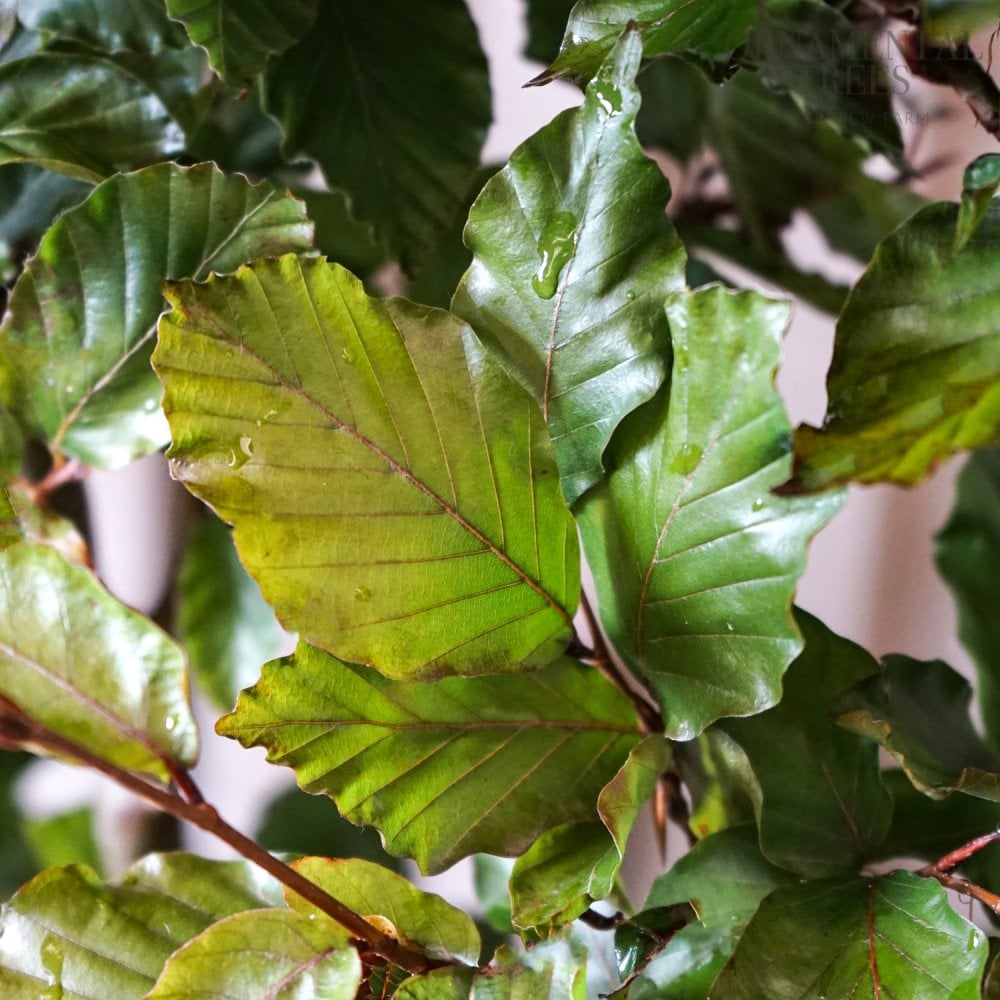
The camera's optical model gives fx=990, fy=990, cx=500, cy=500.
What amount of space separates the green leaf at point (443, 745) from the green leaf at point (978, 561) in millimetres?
234

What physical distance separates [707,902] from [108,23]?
34cm

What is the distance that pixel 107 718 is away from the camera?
0.29 m

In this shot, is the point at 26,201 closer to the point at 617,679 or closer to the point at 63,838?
the point at 617,679

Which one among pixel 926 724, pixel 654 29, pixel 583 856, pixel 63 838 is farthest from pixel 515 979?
pixel 63 838

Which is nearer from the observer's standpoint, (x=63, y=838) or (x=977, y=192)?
(x=977, y=192)

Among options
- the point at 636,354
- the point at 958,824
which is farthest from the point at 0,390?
the point at 958,824

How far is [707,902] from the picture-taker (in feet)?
0.94

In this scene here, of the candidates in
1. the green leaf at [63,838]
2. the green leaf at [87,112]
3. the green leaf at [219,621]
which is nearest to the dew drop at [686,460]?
the green leaf at [87,112]

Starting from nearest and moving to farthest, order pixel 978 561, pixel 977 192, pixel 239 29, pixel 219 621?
pixel 977 192 → pixel 239 29 → pixel 978 561 → pixel 219 621

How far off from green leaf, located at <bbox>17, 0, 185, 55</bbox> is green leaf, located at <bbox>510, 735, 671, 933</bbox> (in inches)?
10.9

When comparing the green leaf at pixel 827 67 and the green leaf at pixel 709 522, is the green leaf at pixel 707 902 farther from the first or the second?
the green leaf at pixel 827 67

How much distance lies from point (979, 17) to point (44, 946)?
13.8 inches

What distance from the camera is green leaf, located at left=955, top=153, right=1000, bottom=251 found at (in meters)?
0.21

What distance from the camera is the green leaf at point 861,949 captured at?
0.78 ft
